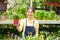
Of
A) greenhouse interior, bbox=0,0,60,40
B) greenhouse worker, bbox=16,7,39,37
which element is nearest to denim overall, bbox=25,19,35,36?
greenhouse worker, bbox=16,7,39,37

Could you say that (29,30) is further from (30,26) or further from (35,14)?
(35,14)

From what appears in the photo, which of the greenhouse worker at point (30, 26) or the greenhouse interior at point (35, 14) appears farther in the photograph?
the greenhouse interior at point (35, 14)

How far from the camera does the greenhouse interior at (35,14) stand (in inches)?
216

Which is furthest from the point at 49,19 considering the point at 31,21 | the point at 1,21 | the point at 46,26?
the point at 31,21

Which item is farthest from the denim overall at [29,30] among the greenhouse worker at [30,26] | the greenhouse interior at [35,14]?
the greenhouse interior at [35,14]

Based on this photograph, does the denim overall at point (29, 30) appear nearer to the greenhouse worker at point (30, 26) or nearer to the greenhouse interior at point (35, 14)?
the greenhouse worker at point (30, 26)

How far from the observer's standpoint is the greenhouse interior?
548cm

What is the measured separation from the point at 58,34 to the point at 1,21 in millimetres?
1274

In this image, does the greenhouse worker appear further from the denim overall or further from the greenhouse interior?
the greenhouse interior

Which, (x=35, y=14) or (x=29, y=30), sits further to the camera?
(x=35, y=14)

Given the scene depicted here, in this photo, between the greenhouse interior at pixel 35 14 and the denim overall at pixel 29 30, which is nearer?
the denim overall at pixel 29 30

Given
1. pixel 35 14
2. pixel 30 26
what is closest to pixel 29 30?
pixel 30 26

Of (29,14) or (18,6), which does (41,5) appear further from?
(29,14)

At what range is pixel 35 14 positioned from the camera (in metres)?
5.54
